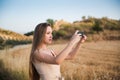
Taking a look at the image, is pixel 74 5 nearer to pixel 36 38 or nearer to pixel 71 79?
pixel 71 79

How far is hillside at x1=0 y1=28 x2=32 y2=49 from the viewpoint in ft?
12.9

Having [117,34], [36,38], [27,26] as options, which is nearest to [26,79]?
[27,26]

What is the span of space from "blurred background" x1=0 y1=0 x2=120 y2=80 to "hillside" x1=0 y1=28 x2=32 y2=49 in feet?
0.04

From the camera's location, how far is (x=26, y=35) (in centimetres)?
381

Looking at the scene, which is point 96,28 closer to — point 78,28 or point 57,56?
point 78,28

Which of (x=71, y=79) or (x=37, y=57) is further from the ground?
(x=37, y=57)


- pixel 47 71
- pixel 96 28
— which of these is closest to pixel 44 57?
pixel 47 71

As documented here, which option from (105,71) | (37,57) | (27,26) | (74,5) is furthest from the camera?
(27,26)

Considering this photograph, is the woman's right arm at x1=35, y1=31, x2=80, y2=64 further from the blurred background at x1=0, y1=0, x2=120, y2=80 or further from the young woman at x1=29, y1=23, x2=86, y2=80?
the blurred background at x1=0, y1=0, x2=120, y2=80

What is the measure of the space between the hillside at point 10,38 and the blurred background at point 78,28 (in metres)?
0.01

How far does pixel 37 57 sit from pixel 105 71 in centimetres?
104

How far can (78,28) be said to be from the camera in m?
3.45

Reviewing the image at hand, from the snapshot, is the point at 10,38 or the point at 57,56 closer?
the point at 57,56

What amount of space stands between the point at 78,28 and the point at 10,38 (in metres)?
1.00
